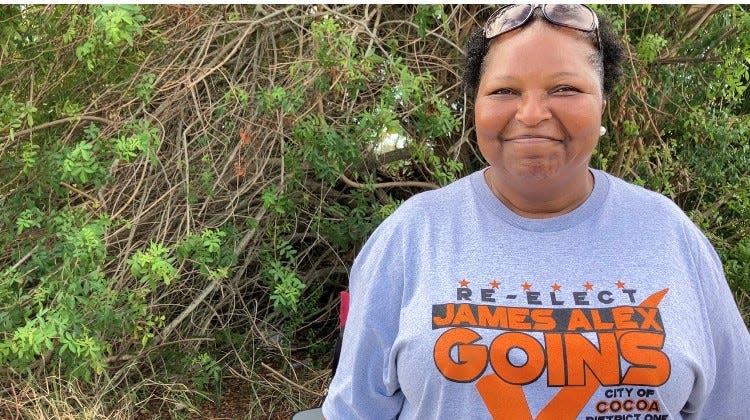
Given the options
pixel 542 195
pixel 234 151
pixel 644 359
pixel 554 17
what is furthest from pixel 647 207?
pixel 234 151

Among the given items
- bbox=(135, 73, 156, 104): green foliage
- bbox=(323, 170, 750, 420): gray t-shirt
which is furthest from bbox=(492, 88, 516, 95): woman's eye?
bbox=(135, 73, 156, 104): green foliage

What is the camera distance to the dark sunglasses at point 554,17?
154cm

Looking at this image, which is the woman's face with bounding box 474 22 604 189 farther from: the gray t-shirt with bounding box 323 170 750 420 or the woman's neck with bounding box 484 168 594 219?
the gray t-shirt with bounding box 323 170 750 420

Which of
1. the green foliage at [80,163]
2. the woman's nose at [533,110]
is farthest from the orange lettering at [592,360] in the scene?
the green foliage at [80,163]

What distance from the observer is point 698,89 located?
12.7 ft

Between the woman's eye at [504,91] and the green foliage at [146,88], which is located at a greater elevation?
the woman's eye at [504,91]

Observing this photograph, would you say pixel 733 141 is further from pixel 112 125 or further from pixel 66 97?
pixel 66 97

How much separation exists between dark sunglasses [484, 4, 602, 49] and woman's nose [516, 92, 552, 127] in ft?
0.50

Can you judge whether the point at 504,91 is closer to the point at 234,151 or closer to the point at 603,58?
the point at 603,58

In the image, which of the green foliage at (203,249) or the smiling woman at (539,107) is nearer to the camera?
the smiling woman at (539,107)

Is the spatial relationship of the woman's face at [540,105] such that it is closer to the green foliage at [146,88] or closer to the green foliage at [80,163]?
the green foliage at [80,163]

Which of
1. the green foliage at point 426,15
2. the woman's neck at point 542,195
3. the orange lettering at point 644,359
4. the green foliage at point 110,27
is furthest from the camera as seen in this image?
the green foliage at point 426,15

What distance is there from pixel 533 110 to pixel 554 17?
20 centimetres

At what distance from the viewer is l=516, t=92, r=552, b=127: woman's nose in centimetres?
150
